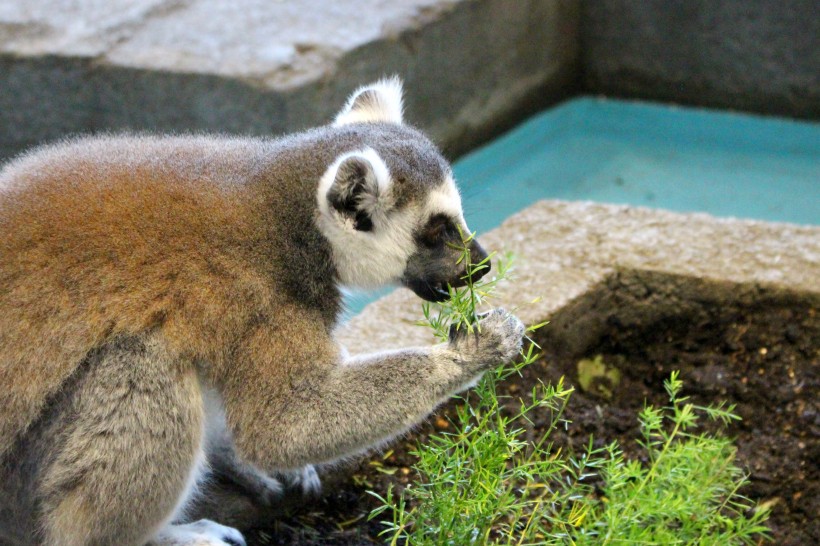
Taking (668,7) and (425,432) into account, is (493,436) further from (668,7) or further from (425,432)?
(668,7)

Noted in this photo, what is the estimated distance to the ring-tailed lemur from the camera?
2980 mm

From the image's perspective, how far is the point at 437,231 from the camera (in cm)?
339

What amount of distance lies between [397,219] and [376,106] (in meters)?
0.66

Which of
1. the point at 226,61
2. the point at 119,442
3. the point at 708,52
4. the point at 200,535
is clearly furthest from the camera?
the point at 708,52

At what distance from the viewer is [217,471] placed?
154 inches

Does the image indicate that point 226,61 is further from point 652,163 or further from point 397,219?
point 652,163

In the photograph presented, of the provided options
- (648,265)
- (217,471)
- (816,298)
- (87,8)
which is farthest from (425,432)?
(87,8)

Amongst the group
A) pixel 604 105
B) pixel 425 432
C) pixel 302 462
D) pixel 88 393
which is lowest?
pixel 604 105

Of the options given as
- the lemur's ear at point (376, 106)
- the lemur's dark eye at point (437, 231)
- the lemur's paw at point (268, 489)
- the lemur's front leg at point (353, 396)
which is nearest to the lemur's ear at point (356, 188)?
the lemur's dark eye at point (437, 231)

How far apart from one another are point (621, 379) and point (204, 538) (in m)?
2.20

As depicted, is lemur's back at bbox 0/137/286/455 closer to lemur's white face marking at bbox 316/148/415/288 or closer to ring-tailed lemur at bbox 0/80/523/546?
ring-tailed lemur at bbox 0/80/523/546

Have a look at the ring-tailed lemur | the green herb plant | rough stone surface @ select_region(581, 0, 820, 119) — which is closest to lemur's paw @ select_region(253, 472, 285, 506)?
the ring-tailed lemur

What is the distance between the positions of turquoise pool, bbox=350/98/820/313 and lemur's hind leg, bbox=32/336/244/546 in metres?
4.78

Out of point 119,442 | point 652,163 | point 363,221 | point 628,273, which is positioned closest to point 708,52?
point 652,163
